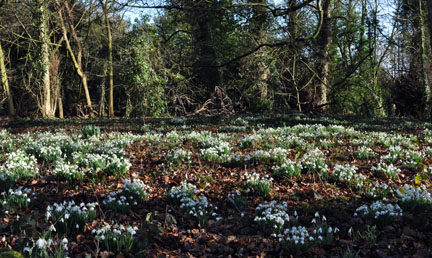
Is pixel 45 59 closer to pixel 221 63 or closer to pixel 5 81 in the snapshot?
Result: pixel 5 81

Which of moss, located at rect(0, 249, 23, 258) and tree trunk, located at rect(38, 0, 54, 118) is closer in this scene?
moss, located at rect(0, 249, 23, 258)

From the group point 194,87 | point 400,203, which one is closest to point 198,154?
point 400,203

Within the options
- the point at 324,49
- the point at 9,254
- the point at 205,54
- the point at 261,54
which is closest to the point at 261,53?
the point at 261,54

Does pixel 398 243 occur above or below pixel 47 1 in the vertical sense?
below

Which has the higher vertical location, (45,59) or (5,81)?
(45,59)

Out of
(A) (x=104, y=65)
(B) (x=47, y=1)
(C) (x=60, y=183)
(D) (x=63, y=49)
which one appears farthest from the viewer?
(D) (x=63, y=49)

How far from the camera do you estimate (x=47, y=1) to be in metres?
19.0

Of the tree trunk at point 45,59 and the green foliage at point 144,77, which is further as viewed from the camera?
the tree trunk at point 45,59

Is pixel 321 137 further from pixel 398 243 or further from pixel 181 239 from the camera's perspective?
pixel 181 239

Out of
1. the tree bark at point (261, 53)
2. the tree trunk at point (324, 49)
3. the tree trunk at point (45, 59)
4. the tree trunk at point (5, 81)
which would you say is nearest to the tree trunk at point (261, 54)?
the tree bark at point (261, 53)

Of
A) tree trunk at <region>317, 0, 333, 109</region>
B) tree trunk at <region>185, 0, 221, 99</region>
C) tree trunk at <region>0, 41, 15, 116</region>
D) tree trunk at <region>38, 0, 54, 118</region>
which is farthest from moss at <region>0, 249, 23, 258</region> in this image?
tree trunk at <region>38, 0, 54, 118</region>

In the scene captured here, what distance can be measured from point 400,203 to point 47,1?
20.7 m

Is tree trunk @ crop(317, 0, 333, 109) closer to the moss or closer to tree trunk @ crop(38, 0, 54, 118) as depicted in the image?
tree trunk @ crop(38, 0, 54, 118)

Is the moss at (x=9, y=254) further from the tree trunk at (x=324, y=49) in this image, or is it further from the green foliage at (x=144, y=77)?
the tree trunk at (x=324, y=49)
